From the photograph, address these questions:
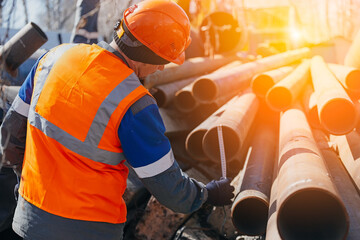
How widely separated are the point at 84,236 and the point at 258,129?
9.19 feet

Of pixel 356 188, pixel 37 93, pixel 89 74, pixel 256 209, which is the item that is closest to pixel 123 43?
pixel 89 74

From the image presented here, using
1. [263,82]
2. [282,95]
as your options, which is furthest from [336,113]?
[263,82]

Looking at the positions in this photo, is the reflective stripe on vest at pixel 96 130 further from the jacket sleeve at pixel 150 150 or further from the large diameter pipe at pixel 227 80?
the large diameter pipe at pixel 227 80

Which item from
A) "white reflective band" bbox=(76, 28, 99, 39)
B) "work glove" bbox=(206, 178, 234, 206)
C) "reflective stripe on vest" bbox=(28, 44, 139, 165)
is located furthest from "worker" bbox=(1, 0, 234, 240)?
"white reflective band" bbox=(76, 28, 99, 39)

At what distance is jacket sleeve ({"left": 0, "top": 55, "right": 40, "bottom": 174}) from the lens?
2.41 metres

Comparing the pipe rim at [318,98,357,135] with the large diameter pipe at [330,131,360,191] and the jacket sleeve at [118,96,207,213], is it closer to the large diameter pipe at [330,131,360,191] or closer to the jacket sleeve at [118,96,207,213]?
the large diameter pipe at [330,131,360,191]

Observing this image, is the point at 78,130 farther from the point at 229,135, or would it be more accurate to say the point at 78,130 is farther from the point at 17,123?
the point at 229,135

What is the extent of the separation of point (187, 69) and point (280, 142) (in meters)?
3.10

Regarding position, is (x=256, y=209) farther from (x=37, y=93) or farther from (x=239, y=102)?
(x=37, y=93)

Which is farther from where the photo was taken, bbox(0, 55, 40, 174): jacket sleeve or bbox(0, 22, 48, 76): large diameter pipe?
bbox(0, 22, 48, 76): large diameter pipe

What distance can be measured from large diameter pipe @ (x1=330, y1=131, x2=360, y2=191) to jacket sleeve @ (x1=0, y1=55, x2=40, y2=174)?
2.50 m

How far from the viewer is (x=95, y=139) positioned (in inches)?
81.3

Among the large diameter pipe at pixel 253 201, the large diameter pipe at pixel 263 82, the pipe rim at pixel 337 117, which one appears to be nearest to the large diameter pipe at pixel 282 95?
the large diameter pipe at pixel 263 82

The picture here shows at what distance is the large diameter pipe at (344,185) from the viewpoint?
7.46 ft
